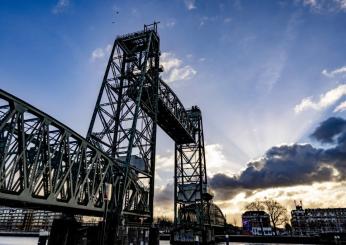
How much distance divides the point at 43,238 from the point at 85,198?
8.71m

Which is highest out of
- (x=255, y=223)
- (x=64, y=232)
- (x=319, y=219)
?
(x=319, y=219)

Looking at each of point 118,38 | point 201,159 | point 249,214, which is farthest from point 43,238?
point 249,214

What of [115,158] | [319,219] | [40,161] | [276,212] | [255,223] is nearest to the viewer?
[40,161]

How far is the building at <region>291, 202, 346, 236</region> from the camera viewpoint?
113688mm

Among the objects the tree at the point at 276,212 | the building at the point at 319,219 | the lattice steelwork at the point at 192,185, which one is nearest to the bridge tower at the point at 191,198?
the lattice steelwork at the point at 192,185

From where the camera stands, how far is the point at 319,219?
4803 inches

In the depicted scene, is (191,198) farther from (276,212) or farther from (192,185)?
(276,212)

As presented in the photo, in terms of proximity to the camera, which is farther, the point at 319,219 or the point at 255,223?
the point at 319,219

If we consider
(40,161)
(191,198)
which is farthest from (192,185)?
(40,161)

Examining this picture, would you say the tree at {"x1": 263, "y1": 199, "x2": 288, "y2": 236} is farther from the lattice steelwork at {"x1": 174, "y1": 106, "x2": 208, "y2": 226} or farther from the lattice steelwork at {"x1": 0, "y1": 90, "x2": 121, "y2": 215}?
the lattice steelwork at {"x1": 0, "y1": 90, "x2": 121, "y2": 215}

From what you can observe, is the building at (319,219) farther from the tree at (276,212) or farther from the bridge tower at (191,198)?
the bridge tower at (191,198)

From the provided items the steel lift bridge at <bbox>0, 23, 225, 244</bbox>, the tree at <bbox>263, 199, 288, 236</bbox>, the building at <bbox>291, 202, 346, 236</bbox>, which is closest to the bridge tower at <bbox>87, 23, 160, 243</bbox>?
the steel lift bridge at <bbox>0, 23, 225, 244</bbox>

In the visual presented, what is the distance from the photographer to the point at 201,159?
4538 centimetres

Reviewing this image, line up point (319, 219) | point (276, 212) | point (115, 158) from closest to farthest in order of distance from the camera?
point (115, 158) < point (276, 212) < point (319, 219)
